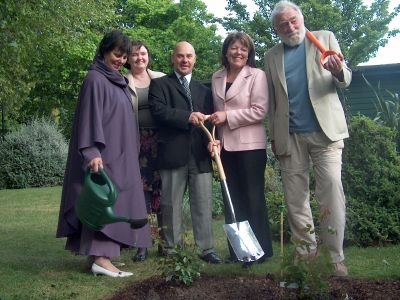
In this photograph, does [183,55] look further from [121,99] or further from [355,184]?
[355,184]

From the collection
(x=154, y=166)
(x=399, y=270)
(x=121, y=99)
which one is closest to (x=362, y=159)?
(x=399, y=270)

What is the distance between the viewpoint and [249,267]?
4.89m

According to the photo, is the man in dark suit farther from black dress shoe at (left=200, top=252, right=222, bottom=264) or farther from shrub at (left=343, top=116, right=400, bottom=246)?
shrub at (left=343, top=116, right=400, bottom=246)

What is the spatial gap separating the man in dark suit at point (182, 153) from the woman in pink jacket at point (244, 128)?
206mm

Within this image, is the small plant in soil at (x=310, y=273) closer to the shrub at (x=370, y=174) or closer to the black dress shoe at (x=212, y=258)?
the black dress shoe at (x=212, y=258)

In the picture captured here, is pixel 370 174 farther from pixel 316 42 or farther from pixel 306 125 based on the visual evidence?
pixel 316 42

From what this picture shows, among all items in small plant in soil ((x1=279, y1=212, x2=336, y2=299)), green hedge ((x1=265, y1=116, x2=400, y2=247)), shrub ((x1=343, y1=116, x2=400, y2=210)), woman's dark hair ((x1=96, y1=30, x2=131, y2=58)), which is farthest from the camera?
shrub ((x1=343, y1=116, x2=400, y2=210))

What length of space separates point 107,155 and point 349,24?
1917 centimetres

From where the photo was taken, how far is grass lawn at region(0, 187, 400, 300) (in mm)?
4387

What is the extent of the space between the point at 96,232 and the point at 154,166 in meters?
0.95

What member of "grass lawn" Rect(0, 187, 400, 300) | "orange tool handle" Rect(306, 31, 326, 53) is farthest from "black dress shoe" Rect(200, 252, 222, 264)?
"orange tool handle" Rect(306, 31, 326, 53)

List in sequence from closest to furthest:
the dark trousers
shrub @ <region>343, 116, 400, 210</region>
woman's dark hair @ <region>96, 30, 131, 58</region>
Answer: woman's dark hair @ <region>96, 30, 131, 58</region> < the dark trousers < shrub @ <region>343, 116, 400, 210</region>

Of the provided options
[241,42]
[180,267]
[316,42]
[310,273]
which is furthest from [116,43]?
[310,273]

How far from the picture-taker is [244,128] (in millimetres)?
5039
